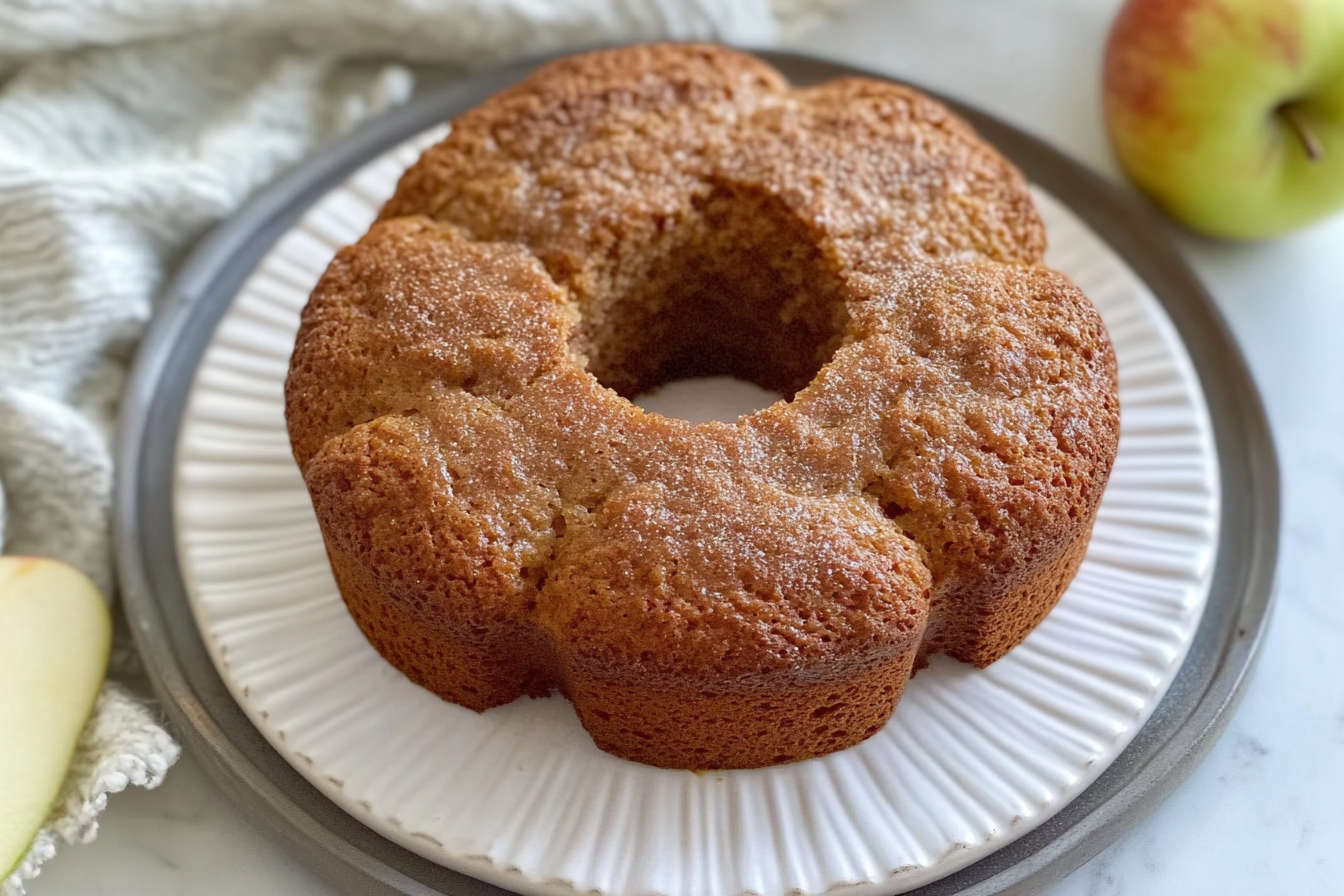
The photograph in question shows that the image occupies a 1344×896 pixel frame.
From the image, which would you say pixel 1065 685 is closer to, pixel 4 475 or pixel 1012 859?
pixel 1012 859

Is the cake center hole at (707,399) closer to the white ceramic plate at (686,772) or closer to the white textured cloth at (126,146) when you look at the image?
the white ceramic plate at (686,772)

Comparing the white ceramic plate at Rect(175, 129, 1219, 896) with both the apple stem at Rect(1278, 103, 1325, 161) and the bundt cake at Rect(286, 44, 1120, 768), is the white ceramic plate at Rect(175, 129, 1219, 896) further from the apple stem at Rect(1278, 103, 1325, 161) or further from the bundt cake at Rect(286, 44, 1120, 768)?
the apple stem at Rect(1278, 103, 1325, 161)

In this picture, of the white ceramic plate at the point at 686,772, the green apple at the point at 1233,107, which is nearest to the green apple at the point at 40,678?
the white ceramic plate at the point at 686,772

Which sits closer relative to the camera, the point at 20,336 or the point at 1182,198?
the point at 20,336

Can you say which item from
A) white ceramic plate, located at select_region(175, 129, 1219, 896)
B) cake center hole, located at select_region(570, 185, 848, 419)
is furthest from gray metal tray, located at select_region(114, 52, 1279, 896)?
cake center hole, located at select_region(570, 185, 848, 419)

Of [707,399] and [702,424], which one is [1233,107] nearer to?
[707,399]

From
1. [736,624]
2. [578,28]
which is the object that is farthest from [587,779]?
[578,28]
